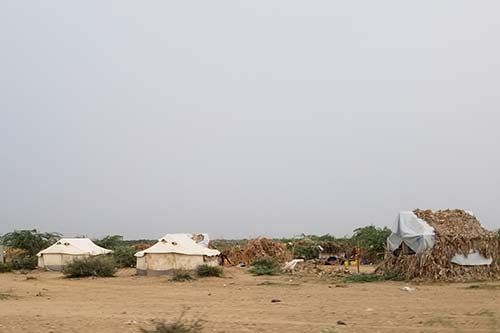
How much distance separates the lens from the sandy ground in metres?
12.1

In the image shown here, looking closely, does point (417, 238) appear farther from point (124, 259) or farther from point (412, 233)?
point (124, 259)

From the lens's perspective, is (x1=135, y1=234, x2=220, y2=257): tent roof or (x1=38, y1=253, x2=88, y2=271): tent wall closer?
(x1=135, y1=234, x2=220, y2=257): tent roof

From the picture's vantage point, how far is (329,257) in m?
42.1

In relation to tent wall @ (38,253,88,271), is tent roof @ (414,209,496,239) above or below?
above

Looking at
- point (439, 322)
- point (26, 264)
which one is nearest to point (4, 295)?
point (439, 322)

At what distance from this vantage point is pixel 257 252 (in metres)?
42.3

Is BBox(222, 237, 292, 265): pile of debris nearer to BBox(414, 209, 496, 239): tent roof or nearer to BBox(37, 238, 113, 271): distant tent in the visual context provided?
BBox(37, 238, 113, 271): distant tent

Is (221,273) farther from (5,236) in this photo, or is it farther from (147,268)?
(5,236)

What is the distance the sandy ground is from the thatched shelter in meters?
1.29

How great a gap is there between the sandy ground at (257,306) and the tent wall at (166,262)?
5168 millimetres

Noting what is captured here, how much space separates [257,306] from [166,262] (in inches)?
598

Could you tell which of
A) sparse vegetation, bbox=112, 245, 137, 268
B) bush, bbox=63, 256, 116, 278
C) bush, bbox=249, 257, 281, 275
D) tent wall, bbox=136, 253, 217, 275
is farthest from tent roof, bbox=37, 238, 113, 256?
bush, bbox=249, 257, 281, 275

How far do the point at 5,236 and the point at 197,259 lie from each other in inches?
904

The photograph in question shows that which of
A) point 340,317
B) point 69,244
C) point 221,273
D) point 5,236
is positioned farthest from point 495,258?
point 5,236
